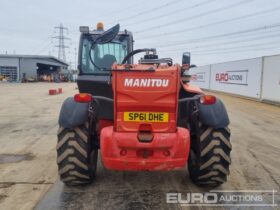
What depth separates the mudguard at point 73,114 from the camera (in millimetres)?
5141

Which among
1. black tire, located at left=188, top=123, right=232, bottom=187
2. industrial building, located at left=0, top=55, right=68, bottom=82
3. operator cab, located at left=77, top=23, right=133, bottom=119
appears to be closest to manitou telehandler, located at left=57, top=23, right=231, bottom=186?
black tire, located at left=188, top=123, right=232, bottom=187

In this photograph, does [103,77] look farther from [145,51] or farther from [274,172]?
[274,172]

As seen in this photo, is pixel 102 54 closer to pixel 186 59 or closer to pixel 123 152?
pixel 186 59

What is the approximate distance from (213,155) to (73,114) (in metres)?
2.01

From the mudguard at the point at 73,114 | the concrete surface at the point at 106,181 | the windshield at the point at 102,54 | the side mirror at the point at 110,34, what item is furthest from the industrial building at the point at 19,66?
the mudguard at the point at 73,114

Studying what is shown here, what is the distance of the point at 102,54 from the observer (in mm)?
7324

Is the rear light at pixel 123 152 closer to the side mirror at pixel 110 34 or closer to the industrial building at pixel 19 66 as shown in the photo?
the side mirror at pixel 110 34

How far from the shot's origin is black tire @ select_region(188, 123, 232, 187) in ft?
16.7

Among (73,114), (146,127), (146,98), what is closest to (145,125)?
(146,127)

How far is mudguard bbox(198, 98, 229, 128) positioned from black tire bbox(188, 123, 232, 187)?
0.09 m

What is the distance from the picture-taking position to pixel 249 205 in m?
4.78
